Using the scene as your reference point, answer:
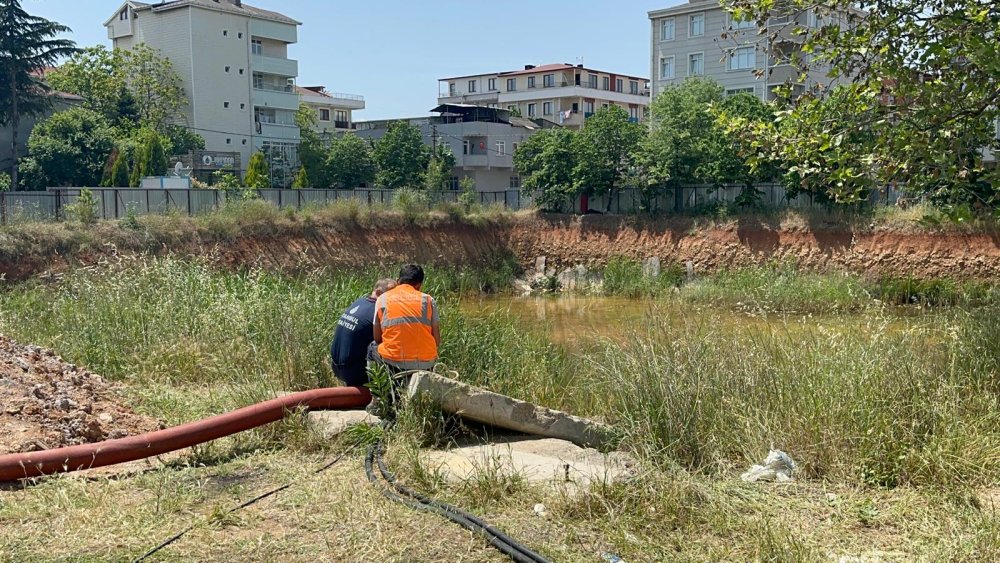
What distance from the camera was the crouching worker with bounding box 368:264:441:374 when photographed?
26.2 ft

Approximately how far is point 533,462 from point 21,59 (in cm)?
4671

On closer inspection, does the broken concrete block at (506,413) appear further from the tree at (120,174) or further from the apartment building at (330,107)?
the apartment building at (330,107)

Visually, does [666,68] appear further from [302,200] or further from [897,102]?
[897,102]

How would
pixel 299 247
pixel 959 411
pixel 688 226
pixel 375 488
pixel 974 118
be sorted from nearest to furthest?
pixel 375 488, pixel 959 411, pixel 974 118, pixel 299 247, pixel 688 226

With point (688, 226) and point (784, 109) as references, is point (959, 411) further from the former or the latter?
point (688, 226)

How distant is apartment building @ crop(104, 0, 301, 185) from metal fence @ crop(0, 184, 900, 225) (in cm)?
2047

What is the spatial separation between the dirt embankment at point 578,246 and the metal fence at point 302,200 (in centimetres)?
150

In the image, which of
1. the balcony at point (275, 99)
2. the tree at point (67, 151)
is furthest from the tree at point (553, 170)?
the balcony at point (275, 99)

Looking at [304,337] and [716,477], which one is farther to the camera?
[304,337]

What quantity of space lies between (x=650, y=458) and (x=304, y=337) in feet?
16.3

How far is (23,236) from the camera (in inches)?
899

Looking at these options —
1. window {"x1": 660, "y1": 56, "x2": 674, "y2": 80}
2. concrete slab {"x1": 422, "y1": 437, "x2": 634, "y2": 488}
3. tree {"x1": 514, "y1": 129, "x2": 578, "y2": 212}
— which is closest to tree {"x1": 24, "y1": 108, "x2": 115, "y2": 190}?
tree {"x1": 514, "y1": 129, "x2": 578, "y2": 212}

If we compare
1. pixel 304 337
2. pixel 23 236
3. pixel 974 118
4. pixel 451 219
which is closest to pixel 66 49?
pixel 451 219

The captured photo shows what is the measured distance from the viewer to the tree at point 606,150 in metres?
38.1
